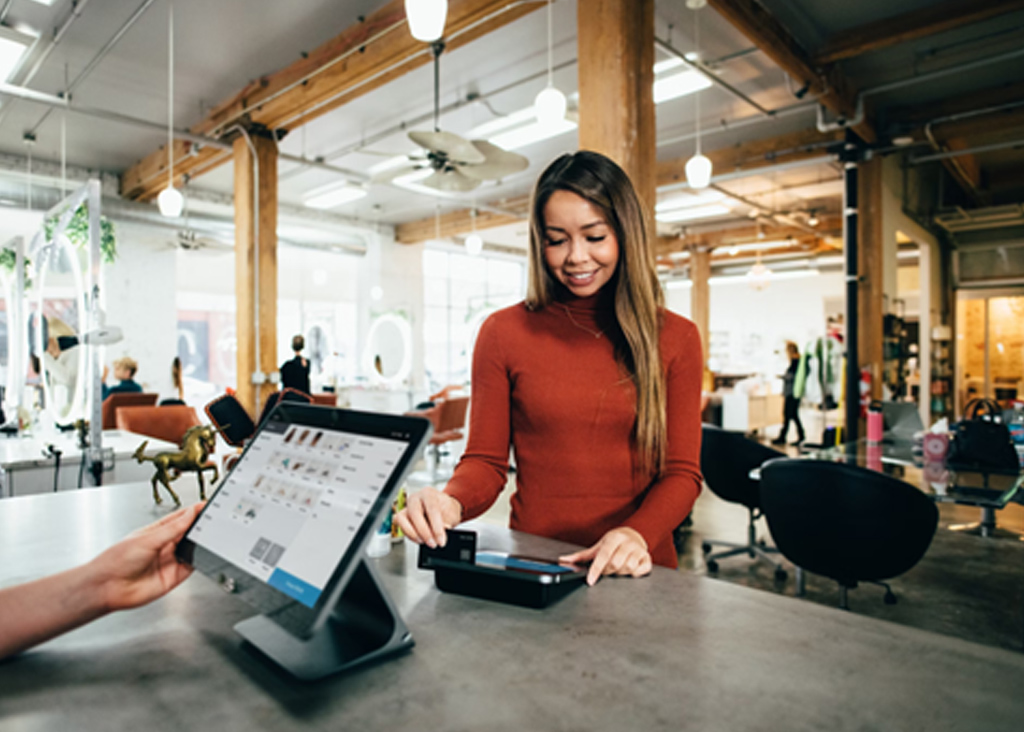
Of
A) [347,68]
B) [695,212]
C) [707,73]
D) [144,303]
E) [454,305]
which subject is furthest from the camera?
[454,305]

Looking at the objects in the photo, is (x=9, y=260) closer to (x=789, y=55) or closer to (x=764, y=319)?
(x=789, y=55)

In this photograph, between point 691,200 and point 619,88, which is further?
point 691,200

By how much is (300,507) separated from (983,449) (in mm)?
3349

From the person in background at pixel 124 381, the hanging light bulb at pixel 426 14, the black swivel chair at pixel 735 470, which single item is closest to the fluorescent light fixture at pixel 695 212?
the black swivel chair at pixel 735 470

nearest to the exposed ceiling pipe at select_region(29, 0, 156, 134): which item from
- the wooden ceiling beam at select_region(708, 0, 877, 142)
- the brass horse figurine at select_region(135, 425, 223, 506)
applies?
the wooden ceiling beam at select_region(708, 0, 877, 142)

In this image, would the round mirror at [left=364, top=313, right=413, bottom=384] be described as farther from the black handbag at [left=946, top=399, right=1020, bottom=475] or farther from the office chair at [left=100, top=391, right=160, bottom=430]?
the black handbag at [left=946, top=399, right=1020, bottom=475]

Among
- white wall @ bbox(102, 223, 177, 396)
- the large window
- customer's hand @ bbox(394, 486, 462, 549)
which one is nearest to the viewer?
customer's hand @ bbox(394, 486, 462, 549)

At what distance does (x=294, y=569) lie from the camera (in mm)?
671

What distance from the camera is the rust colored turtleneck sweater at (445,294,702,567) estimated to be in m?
1.31

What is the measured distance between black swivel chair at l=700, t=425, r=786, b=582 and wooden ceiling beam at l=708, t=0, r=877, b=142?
9.32ft

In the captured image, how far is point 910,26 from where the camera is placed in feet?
16.0

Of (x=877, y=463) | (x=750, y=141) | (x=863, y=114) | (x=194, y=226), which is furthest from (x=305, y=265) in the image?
(x=877, y=463)

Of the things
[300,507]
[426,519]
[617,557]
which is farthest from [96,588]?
[617,557]

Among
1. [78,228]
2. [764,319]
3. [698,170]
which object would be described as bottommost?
[78,228]
